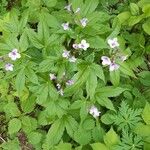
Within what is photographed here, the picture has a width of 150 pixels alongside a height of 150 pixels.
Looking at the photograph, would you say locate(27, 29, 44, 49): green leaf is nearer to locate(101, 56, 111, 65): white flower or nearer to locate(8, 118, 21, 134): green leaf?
locate(101, 56, 111, 65): white flower

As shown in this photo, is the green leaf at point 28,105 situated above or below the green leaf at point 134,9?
below

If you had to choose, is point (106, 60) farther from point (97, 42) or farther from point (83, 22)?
point (83, 22)

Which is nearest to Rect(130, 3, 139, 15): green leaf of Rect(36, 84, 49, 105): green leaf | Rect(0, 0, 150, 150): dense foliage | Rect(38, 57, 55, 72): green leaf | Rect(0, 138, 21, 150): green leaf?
Rect(0, 0, 150, 150): dense foliage

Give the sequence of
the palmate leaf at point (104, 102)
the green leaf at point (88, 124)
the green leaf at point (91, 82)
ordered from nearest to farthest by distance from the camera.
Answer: the green leaf at point (91, 82) → the palmate leaf at point (104, 102) → the green leaf at point (88, 124)

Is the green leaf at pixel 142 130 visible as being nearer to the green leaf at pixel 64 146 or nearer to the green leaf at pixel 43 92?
the green leaf at pixel 64 146

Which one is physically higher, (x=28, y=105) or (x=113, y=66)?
(x=113, y=66)

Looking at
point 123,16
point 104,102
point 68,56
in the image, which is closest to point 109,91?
point 104,102

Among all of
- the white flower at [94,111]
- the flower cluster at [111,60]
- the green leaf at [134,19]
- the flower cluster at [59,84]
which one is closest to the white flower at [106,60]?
the flower cluster at [111,60]
